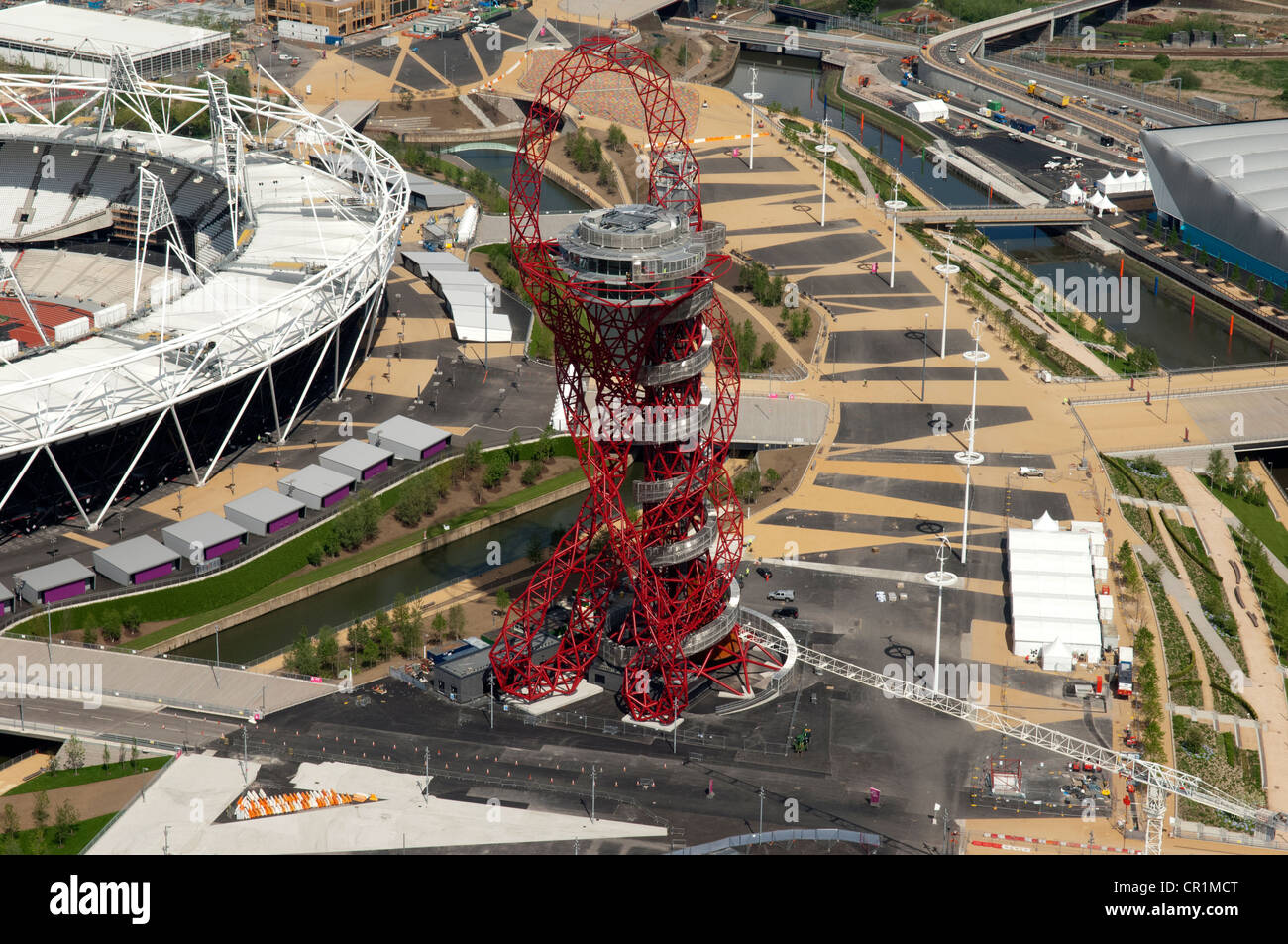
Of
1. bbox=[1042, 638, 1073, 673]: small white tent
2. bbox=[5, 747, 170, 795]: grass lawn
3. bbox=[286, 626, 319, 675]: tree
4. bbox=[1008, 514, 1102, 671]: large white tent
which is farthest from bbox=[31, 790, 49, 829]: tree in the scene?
bbox=[1042, 638, 1073, 673]: small white tent

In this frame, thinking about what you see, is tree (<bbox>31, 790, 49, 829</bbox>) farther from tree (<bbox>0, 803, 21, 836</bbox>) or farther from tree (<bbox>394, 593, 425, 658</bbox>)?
tree (<bbox>394, 593, 425, 658</bbox>)

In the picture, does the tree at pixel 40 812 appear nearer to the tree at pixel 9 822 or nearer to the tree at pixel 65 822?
the tree at pixel 65 822

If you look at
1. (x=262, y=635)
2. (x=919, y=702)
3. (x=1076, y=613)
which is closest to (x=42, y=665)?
(x=262, y=635)

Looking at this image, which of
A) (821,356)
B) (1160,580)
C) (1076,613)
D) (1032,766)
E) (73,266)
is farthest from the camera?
(73,266)

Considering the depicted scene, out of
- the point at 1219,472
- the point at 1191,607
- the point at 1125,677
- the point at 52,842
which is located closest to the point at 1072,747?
the point at 1125,677

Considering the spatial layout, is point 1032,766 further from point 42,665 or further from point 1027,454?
point 42,665

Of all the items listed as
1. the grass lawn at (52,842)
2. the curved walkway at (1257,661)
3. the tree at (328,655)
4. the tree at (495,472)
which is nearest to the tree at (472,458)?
the tree at (495,472)
